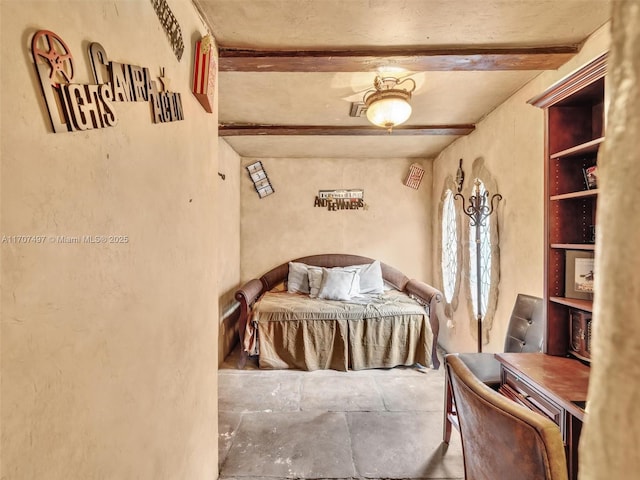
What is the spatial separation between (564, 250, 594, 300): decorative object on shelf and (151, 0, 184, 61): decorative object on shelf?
2063 mm

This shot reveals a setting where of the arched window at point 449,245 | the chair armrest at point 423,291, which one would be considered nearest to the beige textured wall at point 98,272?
the chair armrest at point 423,291

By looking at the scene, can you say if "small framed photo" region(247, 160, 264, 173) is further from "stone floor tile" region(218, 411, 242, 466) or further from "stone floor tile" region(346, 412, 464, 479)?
"stone floor tile" region(346, 412, 464, 479)

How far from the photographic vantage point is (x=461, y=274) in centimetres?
338

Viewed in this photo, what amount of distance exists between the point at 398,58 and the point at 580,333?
175cm

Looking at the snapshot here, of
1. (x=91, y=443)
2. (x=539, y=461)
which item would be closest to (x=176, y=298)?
(x=91, y=443)

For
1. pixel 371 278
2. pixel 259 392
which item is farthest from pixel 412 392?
pixel 371 278

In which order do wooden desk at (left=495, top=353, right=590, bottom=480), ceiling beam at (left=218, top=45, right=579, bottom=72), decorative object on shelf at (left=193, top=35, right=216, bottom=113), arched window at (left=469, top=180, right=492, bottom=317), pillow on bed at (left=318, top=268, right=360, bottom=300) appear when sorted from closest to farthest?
wooden desk at (left=495, top=353, right=590, bottom=480) → decorative object on shelf at (left=193, top=35, right=216, bottom=113) → ceiling beam at (left=218, top=45, right=579, bottom=72) → arched window at (left=469, top=180, right=492, bottom=317) → pillow on bed at (left=318, top=268, right=360, bottom=300)

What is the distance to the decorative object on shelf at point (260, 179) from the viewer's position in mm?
4406

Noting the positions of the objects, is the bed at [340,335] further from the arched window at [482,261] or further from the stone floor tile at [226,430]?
the stone floor tile at [226,430]

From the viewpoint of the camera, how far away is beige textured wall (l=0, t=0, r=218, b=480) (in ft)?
1.87

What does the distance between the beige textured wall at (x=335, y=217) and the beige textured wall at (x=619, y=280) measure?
14.0ft

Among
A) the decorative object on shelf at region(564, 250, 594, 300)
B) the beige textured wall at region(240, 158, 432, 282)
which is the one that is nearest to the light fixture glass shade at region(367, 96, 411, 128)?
the decorative object on shelf at region(564, 250, 594, 300)

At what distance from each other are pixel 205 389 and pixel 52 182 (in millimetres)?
1238

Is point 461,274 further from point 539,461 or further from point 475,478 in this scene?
point 539,461
